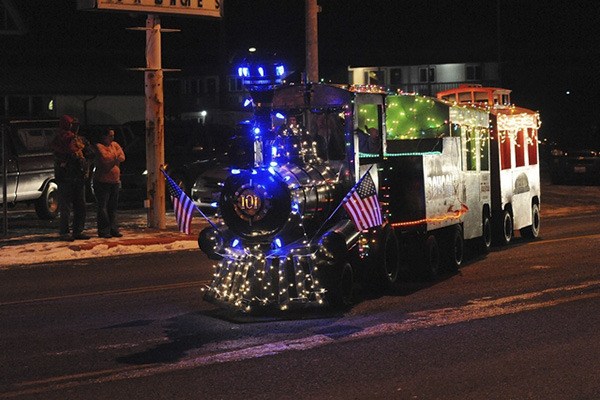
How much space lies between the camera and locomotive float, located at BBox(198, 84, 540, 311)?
39.2 feet

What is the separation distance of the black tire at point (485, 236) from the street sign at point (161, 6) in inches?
277

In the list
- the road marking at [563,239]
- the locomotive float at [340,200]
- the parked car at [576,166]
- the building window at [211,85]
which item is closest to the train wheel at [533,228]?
the road marking at [563,239]

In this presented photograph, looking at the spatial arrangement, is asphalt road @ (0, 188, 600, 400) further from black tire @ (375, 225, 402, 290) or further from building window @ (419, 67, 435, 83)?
building window @ (419, 67, 435, 83)

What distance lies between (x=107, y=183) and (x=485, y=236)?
665cm

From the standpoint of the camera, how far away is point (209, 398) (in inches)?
319

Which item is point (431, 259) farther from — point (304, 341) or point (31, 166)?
point (31, 166)

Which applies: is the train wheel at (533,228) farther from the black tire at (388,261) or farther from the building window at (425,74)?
the building window at (425,74)

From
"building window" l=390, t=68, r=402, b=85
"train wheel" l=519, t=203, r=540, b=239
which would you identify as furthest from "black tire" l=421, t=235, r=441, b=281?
"building window" l=390, t=68, r=402, b=85

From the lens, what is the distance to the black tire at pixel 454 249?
15.5m

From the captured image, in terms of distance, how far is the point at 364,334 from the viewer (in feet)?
34.7

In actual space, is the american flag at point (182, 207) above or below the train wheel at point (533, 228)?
above

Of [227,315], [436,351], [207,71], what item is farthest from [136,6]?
[207,71]

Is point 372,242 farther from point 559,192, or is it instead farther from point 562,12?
point 562,12

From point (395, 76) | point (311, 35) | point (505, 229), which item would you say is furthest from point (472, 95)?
point (395, 76)
